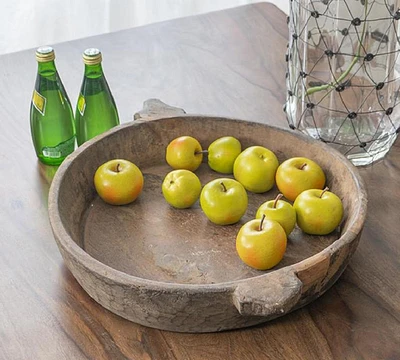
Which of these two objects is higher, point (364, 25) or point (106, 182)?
point (364, 25)

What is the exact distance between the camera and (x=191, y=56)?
1.62 meters

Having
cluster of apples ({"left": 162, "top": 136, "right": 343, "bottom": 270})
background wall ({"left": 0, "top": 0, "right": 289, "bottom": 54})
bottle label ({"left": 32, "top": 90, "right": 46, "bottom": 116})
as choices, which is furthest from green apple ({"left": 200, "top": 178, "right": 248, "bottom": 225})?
background wall ({"left": 0, "top": 0, "right": 289, "bottom": 54})

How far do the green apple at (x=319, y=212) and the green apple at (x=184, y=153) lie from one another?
0.75ft

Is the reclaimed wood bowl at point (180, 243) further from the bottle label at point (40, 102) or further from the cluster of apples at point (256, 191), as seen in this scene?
the bottle label at point (40, 102)

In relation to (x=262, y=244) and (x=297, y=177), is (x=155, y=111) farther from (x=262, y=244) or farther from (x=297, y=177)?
(x=262, y=244)

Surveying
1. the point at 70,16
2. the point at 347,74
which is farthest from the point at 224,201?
the point at 70,16

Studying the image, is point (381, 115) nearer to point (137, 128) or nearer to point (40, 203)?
point (137, 128)

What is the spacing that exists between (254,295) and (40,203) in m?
0.48

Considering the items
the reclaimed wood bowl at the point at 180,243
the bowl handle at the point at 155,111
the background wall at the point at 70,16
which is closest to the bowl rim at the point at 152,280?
the reclaimed wood bowl at the point at 180,243

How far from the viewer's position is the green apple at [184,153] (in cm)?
122

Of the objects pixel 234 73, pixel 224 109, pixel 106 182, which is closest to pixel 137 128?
pixel 106 182

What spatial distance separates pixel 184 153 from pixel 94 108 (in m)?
0.19

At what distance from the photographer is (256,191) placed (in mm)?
1185

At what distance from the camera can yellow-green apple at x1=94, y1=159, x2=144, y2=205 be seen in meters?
1.14
